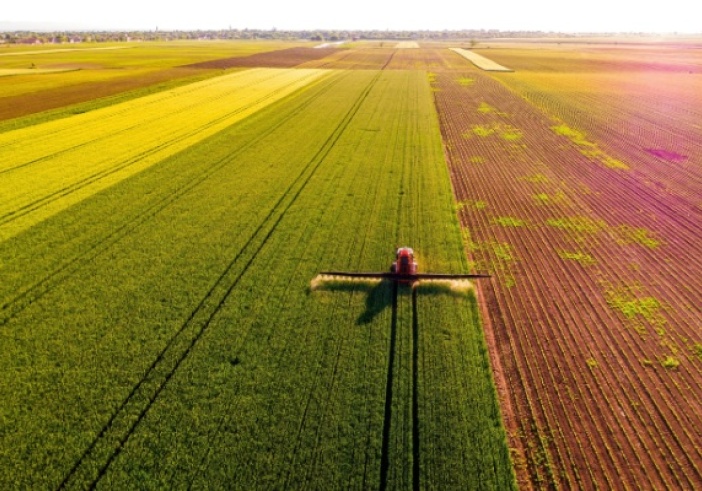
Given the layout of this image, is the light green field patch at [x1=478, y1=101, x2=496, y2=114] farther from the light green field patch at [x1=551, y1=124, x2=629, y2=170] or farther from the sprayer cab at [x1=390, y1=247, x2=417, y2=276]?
the sprayer cab at [x1=390, y1=247, x2=417, y2=276]

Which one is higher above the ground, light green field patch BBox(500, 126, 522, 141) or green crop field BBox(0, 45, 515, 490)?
light green field patch BBox(500, 126, 522, 141)

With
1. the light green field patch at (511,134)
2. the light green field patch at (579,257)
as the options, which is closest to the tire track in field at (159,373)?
the light green field patch at (579,257)

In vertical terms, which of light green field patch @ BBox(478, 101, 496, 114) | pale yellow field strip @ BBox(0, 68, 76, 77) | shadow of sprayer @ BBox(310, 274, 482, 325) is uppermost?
pale yellow field strip @ BBox(0, 68, 76, 77)

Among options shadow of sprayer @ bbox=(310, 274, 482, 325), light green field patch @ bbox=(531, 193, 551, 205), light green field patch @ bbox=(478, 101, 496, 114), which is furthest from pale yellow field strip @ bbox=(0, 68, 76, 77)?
light green field patch @ bbox=(531, 193, 551, 205)

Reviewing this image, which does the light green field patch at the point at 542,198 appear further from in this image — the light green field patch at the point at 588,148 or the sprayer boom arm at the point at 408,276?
the sprayer boom arm at the point at 408,276

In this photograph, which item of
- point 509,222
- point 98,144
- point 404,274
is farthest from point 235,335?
point 98,144

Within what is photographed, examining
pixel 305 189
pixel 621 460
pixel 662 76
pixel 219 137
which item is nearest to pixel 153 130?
pixel 219 137

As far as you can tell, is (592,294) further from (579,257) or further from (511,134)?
(511,134)
